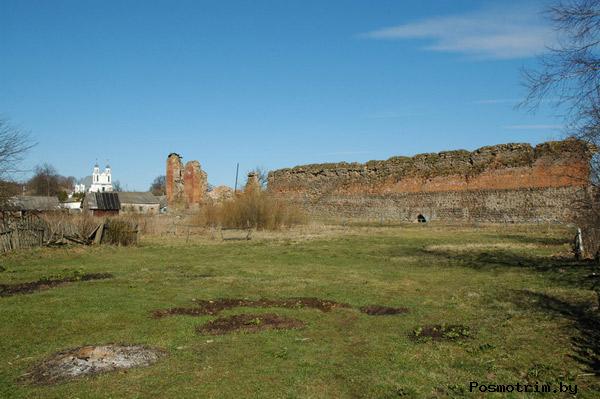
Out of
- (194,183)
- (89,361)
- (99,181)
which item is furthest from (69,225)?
(99,181)

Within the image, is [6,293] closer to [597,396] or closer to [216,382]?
[216,382]

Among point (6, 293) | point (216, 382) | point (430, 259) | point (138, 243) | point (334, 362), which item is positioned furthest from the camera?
point (138, 243)

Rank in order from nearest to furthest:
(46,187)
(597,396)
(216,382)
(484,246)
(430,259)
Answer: (597,396)
(216,382)
(430,259)
(484,246)
(46,187)

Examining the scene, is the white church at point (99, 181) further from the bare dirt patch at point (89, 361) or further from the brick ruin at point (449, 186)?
the bare dirt patch at point (89, 361)

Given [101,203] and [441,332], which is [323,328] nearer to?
[441,332]

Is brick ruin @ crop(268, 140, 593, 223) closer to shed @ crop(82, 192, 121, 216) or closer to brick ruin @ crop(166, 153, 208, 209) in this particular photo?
brick ruin @ crop(166, 153, 208, 209)

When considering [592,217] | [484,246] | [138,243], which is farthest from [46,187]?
[592,217]

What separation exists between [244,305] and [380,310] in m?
2.40

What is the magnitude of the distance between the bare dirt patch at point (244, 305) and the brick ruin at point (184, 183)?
103ft

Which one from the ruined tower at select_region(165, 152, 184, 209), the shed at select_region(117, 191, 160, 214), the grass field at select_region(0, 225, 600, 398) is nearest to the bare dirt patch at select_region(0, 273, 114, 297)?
the grass field at select_region(0, 225, 600, 398)

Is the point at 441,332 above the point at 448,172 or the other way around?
the other way around

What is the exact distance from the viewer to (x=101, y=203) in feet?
139

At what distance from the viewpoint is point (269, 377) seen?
5.43 m

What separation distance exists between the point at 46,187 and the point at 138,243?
6477cm
